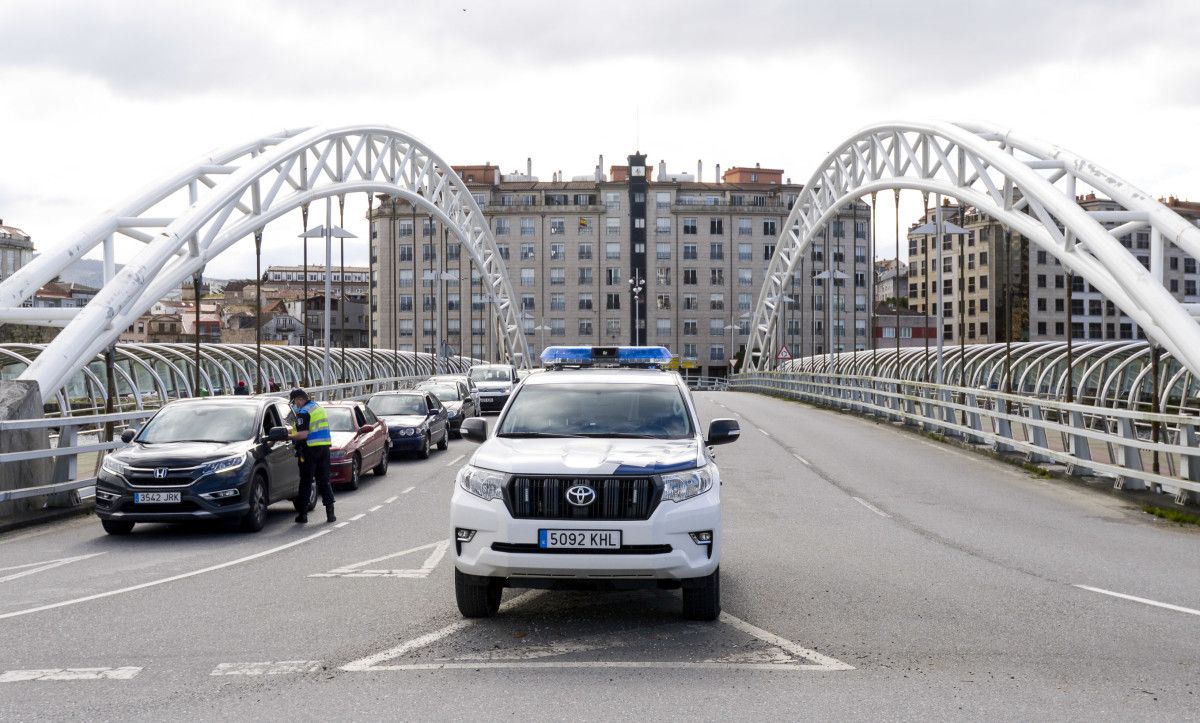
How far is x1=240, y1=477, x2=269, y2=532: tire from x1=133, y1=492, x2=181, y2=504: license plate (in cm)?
81

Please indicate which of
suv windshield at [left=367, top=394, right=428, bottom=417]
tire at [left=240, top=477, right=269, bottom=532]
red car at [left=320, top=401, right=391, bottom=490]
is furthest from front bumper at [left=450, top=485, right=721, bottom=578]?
suv windshield at [left=367, top=394, right=428, bottom=417]

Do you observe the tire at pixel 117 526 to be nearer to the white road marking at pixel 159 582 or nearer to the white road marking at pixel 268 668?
the white road marking at pixel 159 582

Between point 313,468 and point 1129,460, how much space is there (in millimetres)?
11075

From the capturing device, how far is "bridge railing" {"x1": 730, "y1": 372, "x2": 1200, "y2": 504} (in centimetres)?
1383

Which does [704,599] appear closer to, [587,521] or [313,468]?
[587,521]

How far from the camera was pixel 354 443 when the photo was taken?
17719mm

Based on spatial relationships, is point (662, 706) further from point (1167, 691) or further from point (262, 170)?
point (262, 170)

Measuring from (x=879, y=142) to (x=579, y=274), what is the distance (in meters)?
76.0

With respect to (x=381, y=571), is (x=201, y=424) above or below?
above

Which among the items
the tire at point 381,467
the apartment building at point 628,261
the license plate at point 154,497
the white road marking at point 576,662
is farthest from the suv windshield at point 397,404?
the apartment building at point 628,261

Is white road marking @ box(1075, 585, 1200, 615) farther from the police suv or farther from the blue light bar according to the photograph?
the blue light bar

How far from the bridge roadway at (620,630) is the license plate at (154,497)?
0.48 m

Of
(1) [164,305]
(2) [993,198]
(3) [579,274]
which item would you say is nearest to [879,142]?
(2) [993,198]

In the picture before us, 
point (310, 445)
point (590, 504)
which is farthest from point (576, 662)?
point (310, 445)
